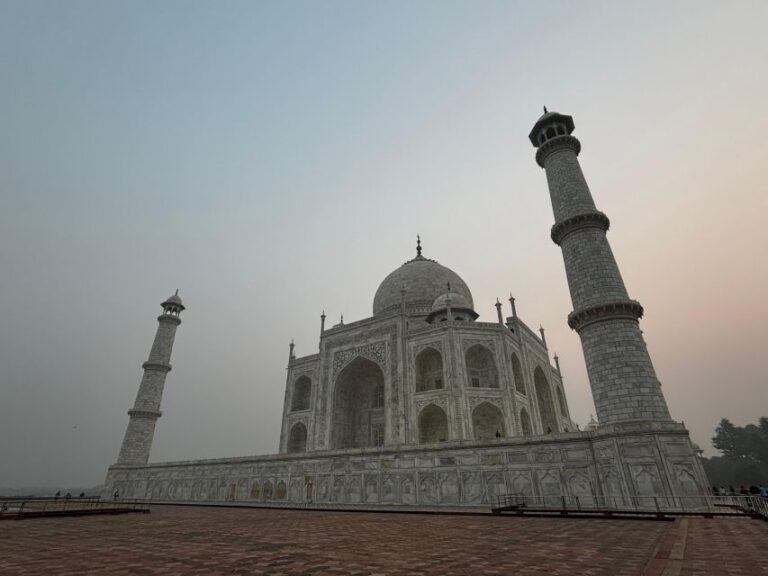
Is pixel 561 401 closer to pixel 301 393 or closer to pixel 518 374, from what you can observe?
pixel 518 374

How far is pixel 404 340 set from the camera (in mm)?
24062

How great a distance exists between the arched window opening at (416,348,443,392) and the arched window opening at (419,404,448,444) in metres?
1.83

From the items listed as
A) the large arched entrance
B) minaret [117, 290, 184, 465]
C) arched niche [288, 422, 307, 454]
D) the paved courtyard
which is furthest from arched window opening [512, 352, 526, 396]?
minaret [117, 290, 184, 465]

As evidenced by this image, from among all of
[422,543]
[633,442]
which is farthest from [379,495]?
[422,543]

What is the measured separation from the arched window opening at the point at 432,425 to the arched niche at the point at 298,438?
852 cm

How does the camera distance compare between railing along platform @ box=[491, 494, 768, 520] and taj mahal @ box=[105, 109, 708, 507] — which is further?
taj mahal @ box=[105, 109, 708, 507]

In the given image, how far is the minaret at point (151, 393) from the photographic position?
27297 millimetres

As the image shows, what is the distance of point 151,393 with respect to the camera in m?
28.9

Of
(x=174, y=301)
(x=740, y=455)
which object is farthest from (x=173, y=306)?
(x=740, y=455)

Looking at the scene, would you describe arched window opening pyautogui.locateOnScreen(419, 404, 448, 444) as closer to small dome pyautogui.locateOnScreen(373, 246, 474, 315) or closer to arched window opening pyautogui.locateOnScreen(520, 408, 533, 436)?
arched window opening pyautogui.locateOnScreen(520, 408, 533, 436)

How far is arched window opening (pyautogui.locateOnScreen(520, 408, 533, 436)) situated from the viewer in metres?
22.3

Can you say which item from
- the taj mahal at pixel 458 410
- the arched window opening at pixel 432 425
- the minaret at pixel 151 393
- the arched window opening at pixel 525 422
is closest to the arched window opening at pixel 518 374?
the taj mahal at pixel 458 410

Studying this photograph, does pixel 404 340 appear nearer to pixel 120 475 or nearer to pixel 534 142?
pixel 534 142

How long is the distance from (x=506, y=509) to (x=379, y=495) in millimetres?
6228
